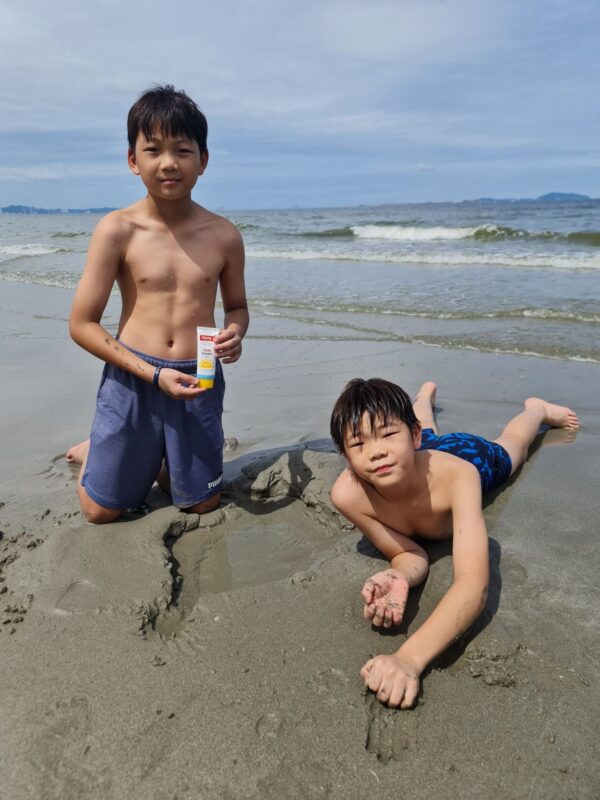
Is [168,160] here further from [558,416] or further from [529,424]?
[558,416]

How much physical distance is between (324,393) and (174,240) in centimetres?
219

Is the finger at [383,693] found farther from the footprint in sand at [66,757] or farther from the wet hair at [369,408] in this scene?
the wet hair at [369,408]

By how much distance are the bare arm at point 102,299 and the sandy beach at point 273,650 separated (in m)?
0.76

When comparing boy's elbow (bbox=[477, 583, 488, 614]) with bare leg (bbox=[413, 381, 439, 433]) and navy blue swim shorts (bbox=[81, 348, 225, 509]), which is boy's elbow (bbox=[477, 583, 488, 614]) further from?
bare leg (bbox=[413, 381, 439, 433])

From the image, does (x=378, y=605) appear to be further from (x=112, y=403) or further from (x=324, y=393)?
(x=324, y=393)

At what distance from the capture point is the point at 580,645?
6.72ft

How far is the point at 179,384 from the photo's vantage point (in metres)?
2.77

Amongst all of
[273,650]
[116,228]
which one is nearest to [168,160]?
[116,228]

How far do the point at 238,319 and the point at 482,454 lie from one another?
1.45 metres

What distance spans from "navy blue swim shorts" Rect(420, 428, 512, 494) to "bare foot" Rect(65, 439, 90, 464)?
1936 millimetres

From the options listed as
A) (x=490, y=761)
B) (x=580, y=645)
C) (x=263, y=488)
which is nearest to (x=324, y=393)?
(x=263, y=488)

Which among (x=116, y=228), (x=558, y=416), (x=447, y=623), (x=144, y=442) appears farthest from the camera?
(x=558, y=416)

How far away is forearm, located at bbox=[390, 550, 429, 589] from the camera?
239cm

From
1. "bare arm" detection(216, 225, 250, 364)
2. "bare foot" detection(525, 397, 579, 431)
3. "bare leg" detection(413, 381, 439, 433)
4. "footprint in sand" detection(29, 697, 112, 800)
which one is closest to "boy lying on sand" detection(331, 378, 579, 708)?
"footprint in sand" detection(29, 697, 112, 800)
